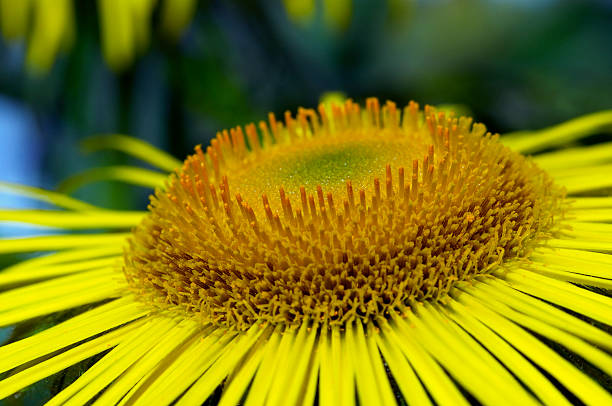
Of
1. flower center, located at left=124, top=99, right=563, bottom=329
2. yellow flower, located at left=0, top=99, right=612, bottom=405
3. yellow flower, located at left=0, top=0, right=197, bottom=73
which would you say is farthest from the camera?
yellow flower, located at left=0, top=0, right=197, bottom=73

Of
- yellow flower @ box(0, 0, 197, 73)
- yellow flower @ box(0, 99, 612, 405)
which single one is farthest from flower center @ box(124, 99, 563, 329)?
yellow flower @ box(0, 0, 197, 73)

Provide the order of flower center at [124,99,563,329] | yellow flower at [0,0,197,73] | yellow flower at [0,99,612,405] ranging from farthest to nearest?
yellow flower at [0,0,197,73] → flower center at [124,99,563,329] → yellow flower at [0,99,612,405]

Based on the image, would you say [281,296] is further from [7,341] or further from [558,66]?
[558,66]

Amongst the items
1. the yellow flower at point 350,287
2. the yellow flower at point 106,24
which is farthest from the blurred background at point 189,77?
the yellow flower at point 350,287

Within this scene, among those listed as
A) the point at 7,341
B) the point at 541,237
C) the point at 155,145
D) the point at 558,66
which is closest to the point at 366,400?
the point at 541,237

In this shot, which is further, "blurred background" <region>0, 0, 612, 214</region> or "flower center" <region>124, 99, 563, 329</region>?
"blurred background" <region>0, 0, 612, 214</region>

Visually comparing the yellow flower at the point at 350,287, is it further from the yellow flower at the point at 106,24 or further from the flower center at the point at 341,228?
the yellow flower at the point at 106,24

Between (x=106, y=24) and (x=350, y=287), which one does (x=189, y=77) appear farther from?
(x=350, y=287)

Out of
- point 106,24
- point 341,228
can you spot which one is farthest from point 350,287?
point 106,24

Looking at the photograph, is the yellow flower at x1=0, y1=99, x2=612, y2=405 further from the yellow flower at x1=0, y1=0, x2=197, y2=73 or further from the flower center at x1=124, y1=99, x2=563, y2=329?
the yellow flower at x1=0, y1=0, x2=197, y2=73
